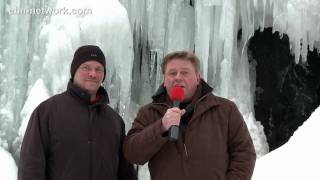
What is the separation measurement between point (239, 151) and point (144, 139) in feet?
1.70

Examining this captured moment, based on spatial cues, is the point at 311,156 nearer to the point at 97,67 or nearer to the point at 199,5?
the point at 97,67

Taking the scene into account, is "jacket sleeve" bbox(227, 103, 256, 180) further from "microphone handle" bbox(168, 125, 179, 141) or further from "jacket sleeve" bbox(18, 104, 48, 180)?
"jacket sleeve" bbox(18, 104, 48, 180)

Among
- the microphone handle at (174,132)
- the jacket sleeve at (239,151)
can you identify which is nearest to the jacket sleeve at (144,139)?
the microphone handle at (174,132)

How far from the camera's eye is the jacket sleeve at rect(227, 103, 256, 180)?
2.76 m

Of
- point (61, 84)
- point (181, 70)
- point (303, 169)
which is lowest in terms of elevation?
point (303, 169)

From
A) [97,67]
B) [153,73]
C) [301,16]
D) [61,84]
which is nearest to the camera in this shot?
[97,67]

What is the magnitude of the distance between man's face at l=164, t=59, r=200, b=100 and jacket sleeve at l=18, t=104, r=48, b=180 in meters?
0.70

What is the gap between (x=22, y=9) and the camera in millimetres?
6715

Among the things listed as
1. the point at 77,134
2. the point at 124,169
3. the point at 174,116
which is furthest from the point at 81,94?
the point at 174,116

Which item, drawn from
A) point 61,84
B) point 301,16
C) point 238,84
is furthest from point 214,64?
point 61,84

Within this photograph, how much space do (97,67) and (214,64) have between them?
4768mm

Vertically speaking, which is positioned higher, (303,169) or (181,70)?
(181,70)

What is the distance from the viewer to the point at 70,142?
2844mm

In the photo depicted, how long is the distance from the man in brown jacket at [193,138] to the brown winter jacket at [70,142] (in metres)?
0.18
